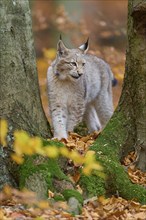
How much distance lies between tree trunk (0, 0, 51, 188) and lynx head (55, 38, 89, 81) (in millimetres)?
1725

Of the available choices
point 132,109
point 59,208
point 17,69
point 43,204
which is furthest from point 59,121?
point 43,204

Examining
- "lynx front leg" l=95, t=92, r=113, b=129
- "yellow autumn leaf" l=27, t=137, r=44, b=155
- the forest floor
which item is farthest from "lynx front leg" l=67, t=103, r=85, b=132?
"yellow autumn leaf" l=27, t=137, r=44, b=155

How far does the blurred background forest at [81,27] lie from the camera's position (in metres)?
19.3

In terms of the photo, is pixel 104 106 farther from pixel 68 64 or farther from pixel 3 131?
pixel 3 131

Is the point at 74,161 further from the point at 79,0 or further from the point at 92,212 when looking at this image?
the point at 79,0

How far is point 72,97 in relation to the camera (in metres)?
9.33

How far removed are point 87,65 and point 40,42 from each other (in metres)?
11.9

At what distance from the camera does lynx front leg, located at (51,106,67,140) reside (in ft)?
28.6

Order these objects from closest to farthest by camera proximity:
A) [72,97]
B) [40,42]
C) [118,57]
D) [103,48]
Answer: [72,97]
[118,57]
[103,48]
[40,42]

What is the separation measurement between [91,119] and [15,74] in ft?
10.3

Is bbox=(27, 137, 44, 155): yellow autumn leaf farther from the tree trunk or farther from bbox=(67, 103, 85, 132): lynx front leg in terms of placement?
bbox=(67, 103, 85, 132): lynx front leg

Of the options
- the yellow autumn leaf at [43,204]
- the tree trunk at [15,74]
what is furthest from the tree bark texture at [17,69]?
the yellow autumn leaf at [43,204]

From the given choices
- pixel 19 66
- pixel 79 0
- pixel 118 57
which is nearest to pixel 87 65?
pixel 19 66

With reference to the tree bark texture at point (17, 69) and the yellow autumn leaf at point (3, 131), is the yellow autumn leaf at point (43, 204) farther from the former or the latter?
the tree bark texture at point (17, 69)
